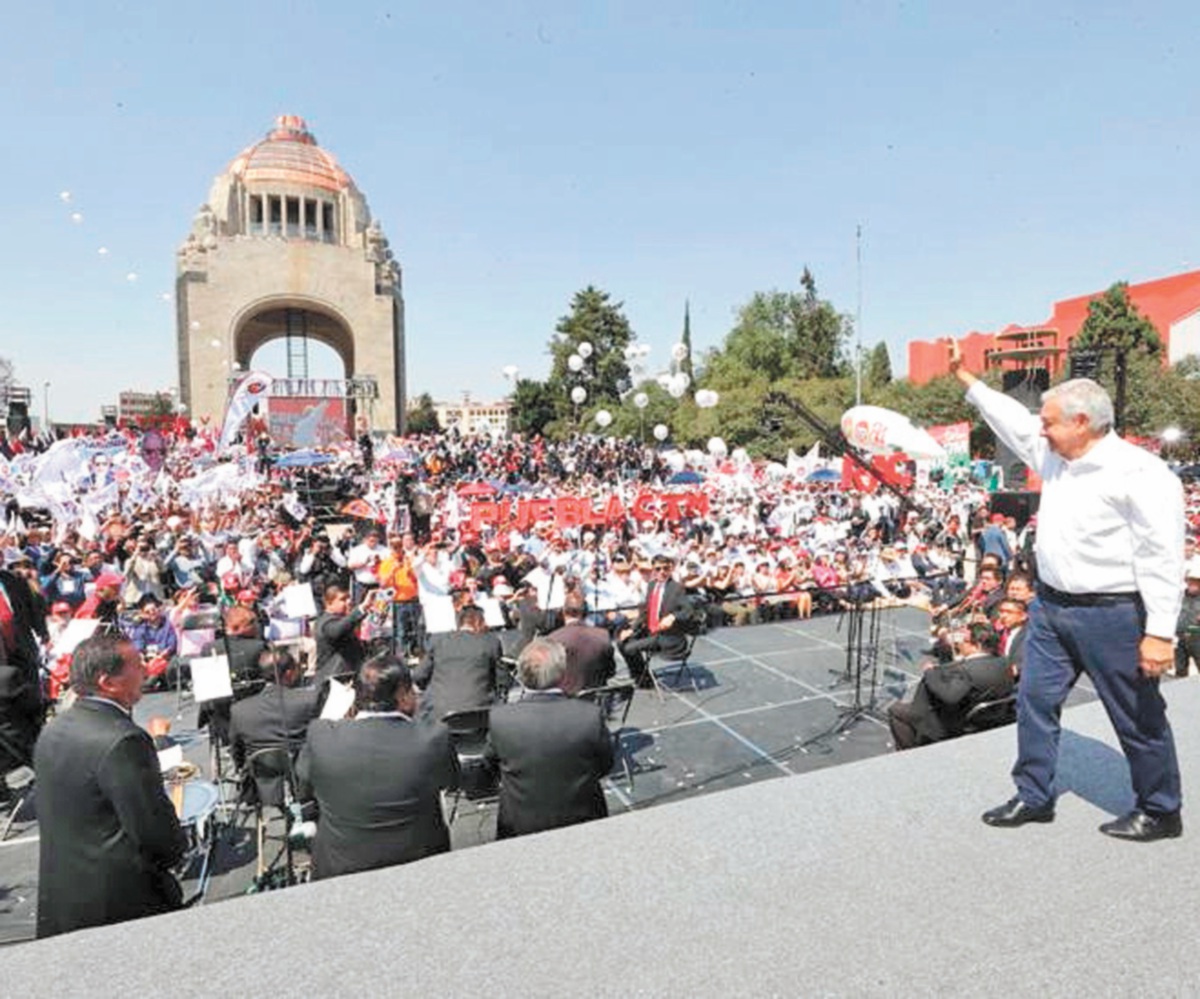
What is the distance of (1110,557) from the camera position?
227cm

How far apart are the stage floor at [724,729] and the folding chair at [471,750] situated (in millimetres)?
405

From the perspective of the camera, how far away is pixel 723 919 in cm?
193

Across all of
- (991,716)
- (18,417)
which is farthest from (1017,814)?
(18,417)

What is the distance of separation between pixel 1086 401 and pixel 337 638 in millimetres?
5558

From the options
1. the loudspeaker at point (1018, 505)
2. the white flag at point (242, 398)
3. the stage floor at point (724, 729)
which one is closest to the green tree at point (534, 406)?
the white flag at point (242, 398)

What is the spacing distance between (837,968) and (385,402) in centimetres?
5226

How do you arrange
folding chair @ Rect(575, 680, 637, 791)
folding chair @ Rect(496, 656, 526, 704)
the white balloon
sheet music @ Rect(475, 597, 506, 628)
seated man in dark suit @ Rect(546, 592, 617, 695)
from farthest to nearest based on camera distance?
sheet music @ Rect(475, 597, 506, 628), the white balloon, folding chair @ Rect(496, 656, 526, 704), seated man in dark suit @ Rect(546, 592, 617, 695), folding chair @ Rect(575, 680, 637, 791)

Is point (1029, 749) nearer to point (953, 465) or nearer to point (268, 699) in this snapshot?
point (268, 699)

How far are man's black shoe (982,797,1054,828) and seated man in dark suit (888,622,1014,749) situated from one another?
2.20 m

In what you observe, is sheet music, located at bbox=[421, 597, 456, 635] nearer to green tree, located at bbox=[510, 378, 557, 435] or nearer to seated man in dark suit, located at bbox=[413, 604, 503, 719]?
seated man in dark suit, located at bbox=[413, 604, 503, 719]

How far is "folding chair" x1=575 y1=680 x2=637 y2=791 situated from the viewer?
5234 mm

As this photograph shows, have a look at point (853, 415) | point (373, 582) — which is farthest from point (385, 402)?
point (853, 415)

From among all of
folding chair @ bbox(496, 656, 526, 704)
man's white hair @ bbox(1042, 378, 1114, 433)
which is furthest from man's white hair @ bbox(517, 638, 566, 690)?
folding chair @ bbox(496, 656, 526, 704)

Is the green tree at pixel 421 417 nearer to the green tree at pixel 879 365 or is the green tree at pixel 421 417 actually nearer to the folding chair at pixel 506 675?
the green tree at pixel 879 365
